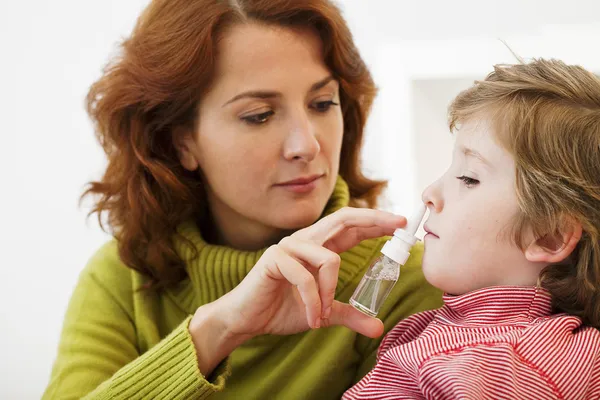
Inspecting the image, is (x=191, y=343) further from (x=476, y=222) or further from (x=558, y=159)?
(x=558, y=159)

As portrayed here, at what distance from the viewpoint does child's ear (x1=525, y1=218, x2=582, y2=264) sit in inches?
41.0

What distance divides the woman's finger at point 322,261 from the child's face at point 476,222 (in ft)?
0.47

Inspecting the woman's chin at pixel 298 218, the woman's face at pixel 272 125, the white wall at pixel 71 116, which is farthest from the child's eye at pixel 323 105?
the white wall at pixel 71 116

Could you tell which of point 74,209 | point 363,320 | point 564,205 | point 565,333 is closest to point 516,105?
point 564,205

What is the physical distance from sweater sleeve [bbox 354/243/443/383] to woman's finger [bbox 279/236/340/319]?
27cm

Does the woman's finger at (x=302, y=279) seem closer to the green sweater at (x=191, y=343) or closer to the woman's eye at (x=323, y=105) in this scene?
the green sweater at (x=191, y=343)

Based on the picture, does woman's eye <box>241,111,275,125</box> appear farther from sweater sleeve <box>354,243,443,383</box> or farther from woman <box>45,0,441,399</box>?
sweater sleeve <box>354,243,443,383</box>

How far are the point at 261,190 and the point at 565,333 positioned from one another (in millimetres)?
680

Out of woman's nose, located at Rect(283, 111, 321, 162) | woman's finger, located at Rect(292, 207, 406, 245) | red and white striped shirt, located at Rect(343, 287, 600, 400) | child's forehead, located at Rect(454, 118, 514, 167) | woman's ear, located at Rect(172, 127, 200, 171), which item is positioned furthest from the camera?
woman's ear, located at Rect(172, 127, 200, 171)

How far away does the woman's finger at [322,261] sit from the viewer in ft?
3.79

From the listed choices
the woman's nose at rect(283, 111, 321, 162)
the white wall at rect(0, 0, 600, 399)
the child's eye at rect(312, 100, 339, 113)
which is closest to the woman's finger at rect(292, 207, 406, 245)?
the woman's nose at rect(283, 111, 321, 162)

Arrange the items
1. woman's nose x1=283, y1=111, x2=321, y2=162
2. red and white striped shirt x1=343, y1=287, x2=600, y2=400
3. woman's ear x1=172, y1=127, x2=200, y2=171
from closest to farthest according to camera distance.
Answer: red and white striped shirt x1=343, y1=287, x2=600, y2=400, woman's nose x1=283, y1=111, x2=321, y2=162, woman's ear x1=172, y1=127, x2=200, y2=171

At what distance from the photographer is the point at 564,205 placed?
1.03 meters

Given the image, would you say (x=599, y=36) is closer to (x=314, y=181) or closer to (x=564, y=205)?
(x=314, y=181)
